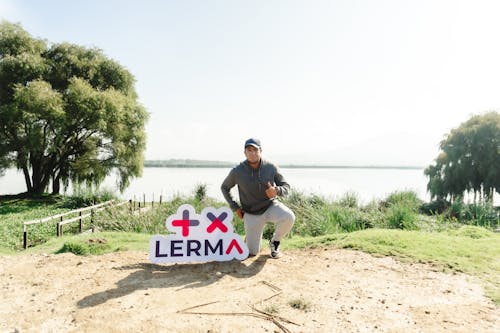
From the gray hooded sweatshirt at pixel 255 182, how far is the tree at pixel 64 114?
16359 mm

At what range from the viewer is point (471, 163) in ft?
63.1

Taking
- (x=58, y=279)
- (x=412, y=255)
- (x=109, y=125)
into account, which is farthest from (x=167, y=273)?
(x=109, y=125)

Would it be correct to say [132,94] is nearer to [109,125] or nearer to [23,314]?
[109,125]

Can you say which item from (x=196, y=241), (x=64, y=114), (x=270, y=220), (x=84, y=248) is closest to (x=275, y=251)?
(x=270, y=220)

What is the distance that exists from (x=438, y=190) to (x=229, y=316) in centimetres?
1885

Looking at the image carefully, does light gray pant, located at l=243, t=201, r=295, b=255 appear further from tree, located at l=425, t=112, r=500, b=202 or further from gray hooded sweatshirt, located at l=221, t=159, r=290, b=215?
tree, located at l=425, t=112, r=500, b=202

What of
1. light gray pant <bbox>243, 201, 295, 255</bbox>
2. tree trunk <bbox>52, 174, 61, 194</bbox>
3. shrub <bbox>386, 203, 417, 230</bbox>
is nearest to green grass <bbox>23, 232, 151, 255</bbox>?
light gray pant <bbox>243, 201, 295, 255</bbox>

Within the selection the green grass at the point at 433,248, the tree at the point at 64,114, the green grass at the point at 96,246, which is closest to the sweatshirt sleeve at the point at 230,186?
the green grass at the point at 433,248

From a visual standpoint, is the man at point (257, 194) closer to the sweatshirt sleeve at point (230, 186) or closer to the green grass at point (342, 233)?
the sweatshirt sleeve at point (230, 186)

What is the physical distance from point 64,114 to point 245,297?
18231 mm

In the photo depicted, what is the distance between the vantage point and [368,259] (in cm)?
541

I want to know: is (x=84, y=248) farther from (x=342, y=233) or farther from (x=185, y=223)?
(x=342, y=233)

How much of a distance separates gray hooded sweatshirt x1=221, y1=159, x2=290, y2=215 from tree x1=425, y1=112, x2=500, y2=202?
53.6 ft

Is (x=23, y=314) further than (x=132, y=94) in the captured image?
No
